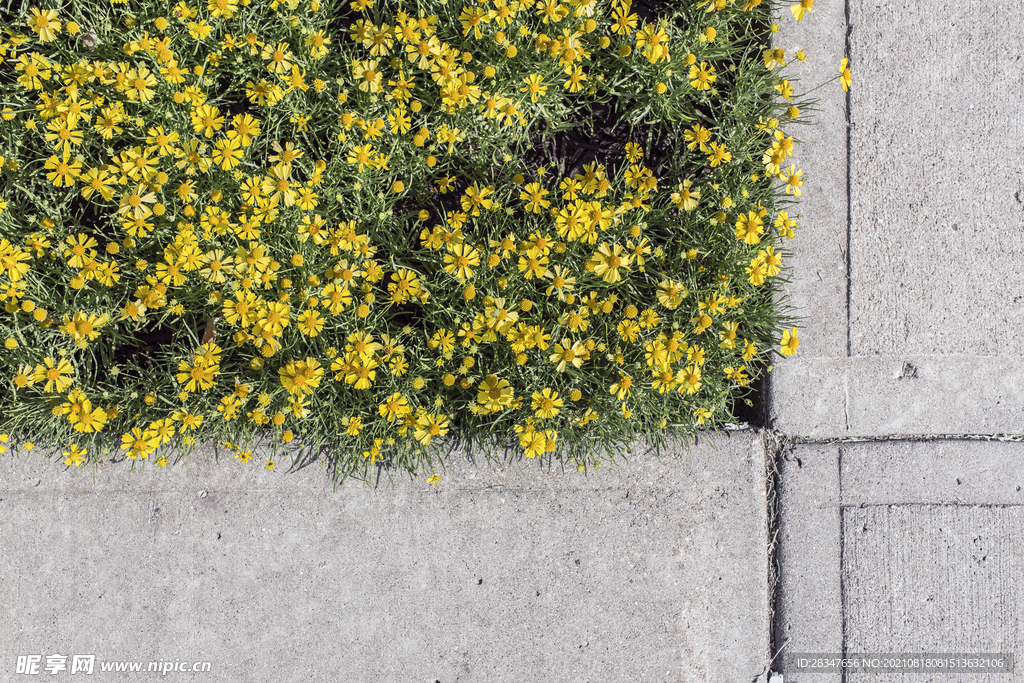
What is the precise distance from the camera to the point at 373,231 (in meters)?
2.26

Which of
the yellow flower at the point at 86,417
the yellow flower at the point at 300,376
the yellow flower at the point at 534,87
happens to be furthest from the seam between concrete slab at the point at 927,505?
the yellow flower at the point at 86,417

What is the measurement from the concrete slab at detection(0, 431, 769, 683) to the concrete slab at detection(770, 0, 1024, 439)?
0.47 meters

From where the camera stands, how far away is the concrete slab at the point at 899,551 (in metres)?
2.44

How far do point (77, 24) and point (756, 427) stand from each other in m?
2.64

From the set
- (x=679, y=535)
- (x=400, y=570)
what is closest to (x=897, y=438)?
(x=679, y=535)

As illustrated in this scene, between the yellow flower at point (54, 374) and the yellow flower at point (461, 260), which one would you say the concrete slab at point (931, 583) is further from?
the yellow flower at point (54, 374)

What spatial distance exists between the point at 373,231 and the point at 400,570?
1216 millimetres

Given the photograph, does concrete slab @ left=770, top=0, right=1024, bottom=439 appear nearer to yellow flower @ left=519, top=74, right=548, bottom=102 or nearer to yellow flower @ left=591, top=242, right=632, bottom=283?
yellow flower @ left=591, top=242, right=632, bottom=283

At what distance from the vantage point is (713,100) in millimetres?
2479

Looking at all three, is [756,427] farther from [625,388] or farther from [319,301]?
[319,301]

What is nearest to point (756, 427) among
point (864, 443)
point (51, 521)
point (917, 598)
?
point (864, 443)

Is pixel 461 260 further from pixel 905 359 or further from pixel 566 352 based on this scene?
pixel 905 359

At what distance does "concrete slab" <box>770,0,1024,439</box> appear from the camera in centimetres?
246

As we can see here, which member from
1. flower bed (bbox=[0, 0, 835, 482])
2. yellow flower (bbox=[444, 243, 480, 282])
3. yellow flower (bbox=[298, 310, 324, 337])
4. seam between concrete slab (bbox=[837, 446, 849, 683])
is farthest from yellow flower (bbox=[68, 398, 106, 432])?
seam between concrete slab (bbox=[837, 446, 849, 683])
